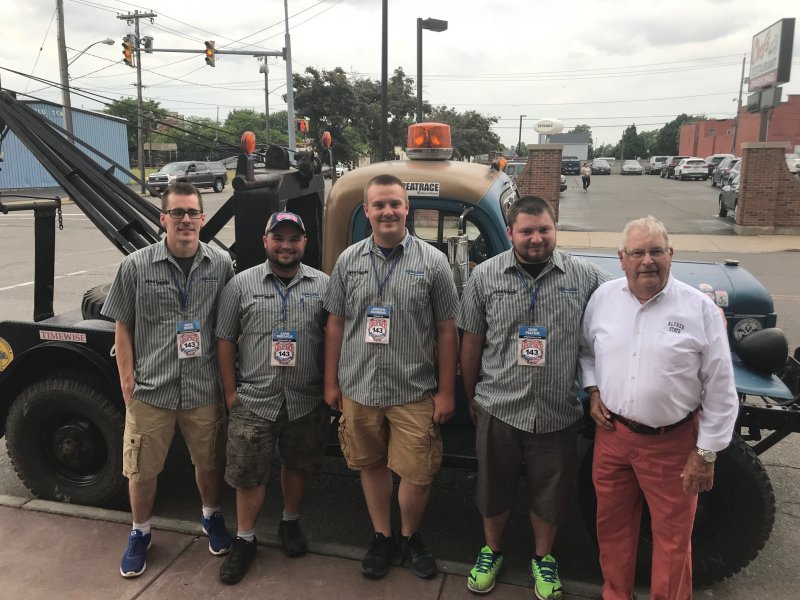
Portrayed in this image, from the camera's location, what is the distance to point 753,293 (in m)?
3.59

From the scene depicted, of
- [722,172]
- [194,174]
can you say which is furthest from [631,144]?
[194,174]

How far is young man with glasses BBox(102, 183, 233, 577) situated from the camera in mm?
3033

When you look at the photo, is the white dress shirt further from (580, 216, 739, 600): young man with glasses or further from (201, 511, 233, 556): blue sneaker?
(201, 511, 233, 556): blue sneaker

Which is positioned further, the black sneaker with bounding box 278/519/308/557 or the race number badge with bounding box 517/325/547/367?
the black sneaker with bounding box 278/519/308/557

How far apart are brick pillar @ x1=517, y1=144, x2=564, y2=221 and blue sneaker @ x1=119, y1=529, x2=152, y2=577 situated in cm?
1746

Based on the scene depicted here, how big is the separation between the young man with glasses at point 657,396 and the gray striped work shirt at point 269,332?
124 centimetres

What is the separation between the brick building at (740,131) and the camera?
57.4m

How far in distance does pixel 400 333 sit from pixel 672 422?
115cm

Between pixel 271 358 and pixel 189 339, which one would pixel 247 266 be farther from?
pixel 271 358

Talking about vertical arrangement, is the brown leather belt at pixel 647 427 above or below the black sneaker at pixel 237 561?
above

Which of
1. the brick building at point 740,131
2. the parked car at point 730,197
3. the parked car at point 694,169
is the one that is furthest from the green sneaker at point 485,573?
the brick building at point 740,131

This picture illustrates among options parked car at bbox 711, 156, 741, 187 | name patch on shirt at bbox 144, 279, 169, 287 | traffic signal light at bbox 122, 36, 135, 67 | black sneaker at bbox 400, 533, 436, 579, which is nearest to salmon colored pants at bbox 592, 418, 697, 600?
black sneaker at bbox 400, 533, 436, 579

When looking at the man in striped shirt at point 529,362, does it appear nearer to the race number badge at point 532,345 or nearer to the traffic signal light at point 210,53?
the race number badge at point 532,345

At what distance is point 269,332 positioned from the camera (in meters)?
3.00
